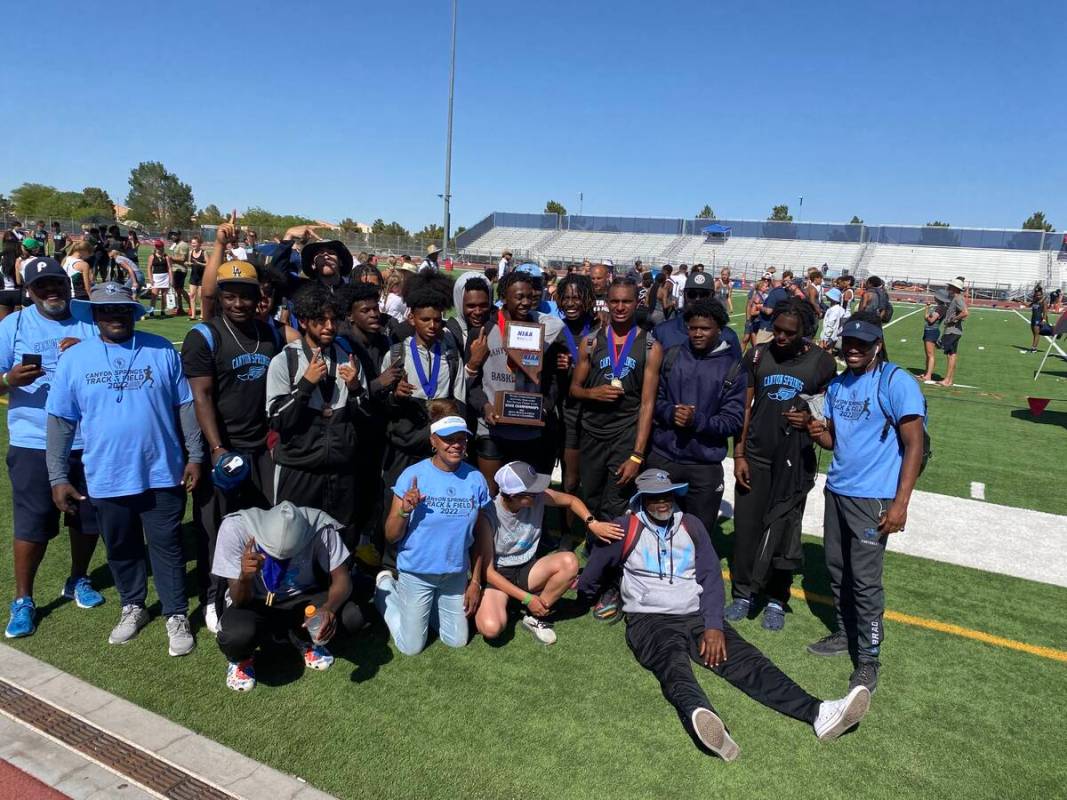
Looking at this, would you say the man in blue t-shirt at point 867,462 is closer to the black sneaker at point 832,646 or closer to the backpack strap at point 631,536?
the black sneaker at point 832,646

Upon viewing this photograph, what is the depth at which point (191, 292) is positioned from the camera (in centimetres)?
1645

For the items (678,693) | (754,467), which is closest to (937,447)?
(754,467)

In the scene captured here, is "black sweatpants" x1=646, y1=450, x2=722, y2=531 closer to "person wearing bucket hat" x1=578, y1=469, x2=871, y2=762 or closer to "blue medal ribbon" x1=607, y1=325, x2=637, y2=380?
"person wearing bucket hat" x1=578, y1=469, x2=871, y2=762

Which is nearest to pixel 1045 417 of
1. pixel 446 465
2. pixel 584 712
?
pixel 584 712

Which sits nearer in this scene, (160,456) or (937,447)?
(160,456)

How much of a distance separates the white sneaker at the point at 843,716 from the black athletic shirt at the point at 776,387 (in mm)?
1487

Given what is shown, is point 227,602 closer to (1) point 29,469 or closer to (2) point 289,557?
(2) point 289,557

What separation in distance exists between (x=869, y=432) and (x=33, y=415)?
15.5 ft

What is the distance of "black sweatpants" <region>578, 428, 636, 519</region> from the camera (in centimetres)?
484

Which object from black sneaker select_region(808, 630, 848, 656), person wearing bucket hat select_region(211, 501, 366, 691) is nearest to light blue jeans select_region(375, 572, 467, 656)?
person wearing bucket hat select_region(211, 501, 366, 691)

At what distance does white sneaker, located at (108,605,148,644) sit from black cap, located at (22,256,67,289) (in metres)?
1.95

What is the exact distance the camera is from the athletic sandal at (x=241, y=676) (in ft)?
11.9

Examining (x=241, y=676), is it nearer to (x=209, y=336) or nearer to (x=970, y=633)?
(x=209, y=336)

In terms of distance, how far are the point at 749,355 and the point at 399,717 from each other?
3.04 m
